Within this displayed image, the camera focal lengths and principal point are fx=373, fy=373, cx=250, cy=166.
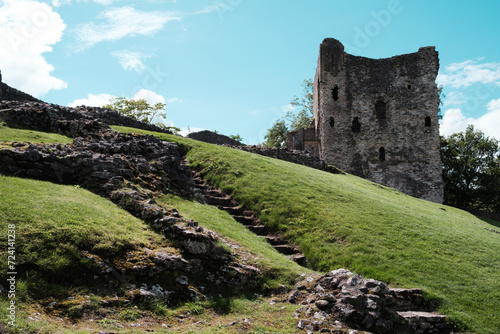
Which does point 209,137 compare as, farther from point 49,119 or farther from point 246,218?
point 246,218

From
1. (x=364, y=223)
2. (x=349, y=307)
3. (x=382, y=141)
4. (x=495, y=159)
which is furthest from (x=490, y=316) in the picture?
(x=495, y=159)

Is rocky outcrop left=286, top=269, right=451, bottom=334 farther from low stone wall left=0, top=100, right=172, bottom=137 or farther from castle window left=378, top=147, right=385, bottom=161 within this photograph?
castle window left=378, top=147, right=385, bottom=161

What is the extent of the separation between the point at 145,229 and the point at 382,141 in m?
37.7

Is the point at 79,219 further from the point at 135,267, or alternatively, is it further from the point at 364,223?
the point at 364,223

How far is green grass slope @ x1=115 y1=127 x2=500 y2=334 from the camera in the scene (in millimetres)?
11555

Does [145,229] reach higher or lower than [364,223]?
lower

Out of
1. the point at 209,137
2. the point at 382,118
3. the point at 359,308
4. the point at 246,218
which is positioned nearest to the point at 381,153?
the point at 382,118

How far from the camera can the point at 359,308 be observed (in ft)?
30.1

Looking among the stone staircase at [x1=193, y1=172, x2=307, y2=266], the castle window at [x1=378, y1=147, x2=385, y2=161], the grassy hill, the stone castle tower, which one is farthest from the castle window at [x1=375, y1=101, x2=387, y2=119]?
the stone staircase at [x1=193, y1=172, x2=307, y2=266]

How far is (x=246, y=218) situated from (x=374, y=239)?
5.40m

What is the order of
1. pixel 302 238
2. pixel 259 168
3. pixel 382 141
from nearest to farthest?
pixel 302 238
pixel 259 168
pixel 382 141

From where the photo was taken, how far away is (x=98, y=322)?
7.27 meters

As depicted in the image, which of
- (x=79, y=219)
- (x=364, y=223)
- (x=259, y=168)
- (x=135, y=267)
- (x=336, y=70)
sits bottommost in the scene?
(x=135, y=267)

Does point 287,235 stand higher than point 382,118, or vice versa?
point 382,118
